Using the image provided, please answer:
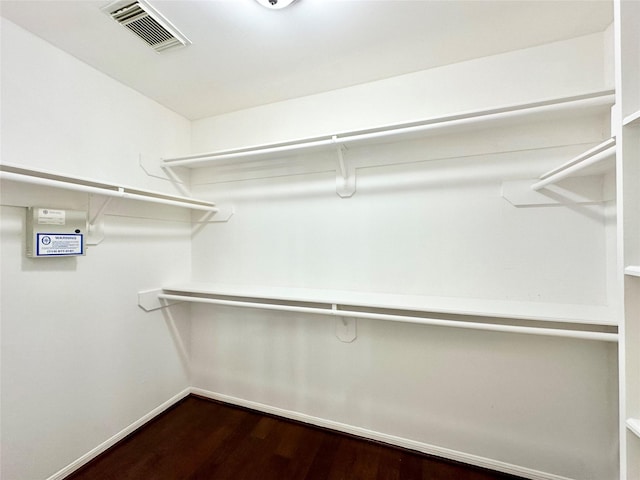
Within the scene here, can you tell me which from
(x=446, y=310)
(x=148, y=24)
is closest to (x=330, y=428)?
(x=446, y=310)

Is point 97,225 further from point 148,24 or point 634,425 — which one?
point 634,425

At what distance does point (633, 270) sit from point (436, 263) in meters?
0.83

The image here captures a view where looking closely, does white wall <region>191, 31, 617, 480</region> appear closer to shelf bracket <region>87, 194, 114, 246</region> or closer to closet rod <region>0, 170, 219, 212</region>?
closet rod <region>0, 170, 219, 212</region>

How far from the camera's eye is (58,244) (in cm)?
130

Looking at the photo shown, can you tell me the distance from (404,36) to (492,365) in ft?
5.75

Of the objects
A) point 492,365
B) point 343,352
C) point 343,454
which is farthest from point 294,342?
point 492,365

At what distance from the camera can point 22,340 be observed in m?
1.22

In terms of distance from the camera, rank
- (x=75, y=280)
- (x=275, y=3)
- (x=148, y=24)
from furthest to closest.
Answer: (x=75, y=280) < (x=148, y=24) < (x=275, y=3)

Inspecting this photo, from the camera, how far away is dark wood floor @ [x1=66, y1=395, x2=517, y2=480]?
1.38m

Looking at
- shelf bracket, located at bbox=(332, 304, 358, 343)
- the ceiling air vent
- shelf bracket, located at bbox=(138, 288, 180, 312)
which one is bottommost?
shelf bracket, located at bbox=(332, 304, 358, 343)

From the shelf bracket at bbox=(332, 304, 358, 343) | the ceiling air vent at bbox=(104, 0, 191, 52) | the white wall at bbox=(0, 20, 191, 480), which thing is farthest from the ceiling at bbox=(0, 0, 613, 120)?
the shelf bracket at bbox=(332, 304, 358, 343)

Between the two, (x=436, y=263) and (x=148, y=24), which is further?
(x=436, y=263)

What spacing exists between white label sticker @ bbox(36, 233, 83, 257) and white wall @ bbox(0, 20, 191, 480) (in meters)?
0.08

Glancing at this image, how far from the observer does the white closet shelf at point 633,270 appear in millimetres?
674
